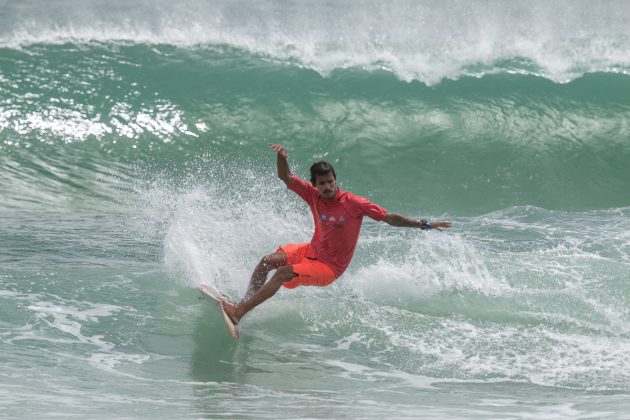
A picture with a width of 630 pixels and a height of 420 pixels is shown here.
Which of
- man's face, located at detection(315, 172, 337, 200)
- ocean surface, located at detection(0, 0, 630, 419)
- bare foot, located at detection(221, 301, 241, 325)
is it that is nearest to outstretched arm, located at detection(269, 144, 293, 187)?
man's face, located at detection(315, 172, 337, 200)

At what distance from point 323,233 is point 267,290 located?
0.61 m

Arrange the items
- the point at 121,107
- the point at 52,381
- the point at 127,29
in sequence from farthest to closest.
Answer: the point at 127,29
the point at 121,107
the point at 52,381

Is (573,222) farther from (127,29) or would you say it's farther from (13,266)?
(127,29)

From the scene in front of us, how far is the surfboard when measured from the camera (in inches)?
249

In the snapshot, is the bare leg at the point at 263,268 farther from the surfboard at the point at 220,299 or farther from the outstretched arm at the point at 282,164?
the outstretched arm at the point at 282,164

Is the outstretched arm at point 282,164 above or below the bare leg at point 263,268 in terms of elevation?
above

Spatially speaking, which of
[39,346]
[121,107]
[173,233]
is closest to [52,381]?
[39,346]

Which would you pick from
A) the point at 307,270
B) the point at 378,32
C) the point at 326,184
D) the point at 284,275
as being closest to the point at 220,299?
the point at 284,275

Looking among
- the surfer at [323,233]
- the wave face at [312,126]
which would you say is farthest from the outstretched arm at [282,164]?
the wave face at [312,126]

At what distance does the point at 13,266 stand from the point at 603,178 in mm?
9462

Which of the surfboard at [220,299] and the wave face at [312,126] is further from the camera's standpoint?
the wave face at [312,126]

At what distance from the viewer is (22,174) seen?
12727 mm

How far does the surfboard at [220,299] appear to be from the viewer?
631 cm

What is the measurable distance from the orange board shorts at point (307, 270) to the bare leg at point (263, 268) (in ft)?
0.21
